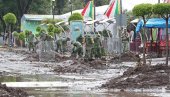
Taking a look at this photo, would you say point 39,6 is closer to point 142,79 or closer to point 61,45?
point 61,45

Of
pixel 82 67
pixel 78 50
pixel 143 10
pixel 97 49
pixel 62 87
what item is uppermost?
pixel 143 10

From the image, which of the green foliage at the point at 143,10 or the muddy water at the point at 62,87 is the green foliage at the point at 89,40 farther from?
the muddy water at the point at 62,87

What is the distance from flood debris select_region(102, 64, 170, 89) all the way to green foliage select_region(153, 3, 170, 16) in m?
4.83

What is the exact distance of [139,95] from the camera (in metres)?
14.5

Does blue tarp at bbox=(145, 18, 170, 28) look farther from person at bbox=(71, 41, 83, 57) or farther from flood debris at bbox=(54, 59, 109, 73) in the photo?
flood debris at bbox=(54, 59, 109, 73)

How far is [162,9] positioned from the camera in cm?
2353

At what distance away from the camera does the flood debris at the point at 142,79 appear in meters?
16.5

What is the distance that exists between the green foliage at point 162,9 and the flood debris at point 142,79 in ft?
15.8

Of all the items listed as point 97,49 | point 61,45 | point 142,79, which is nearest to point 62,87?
point 142,79

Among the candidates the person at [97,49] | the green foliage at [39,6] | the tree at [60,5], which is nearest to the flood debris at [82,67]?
the person at [97,49]

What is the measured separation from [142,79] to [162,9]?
22.8ft

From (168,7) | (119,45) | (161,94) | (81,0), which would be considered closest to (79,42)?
(119,45)

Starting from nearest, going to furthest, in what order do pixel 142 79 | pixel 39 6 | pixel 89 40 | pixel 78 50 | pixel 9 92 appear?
pixel 9 92 → pixel 142 79 → pixel 89 40 → pixel 78 50 → pixel 39 6

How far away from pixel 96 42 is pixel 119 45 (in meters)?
4.73
